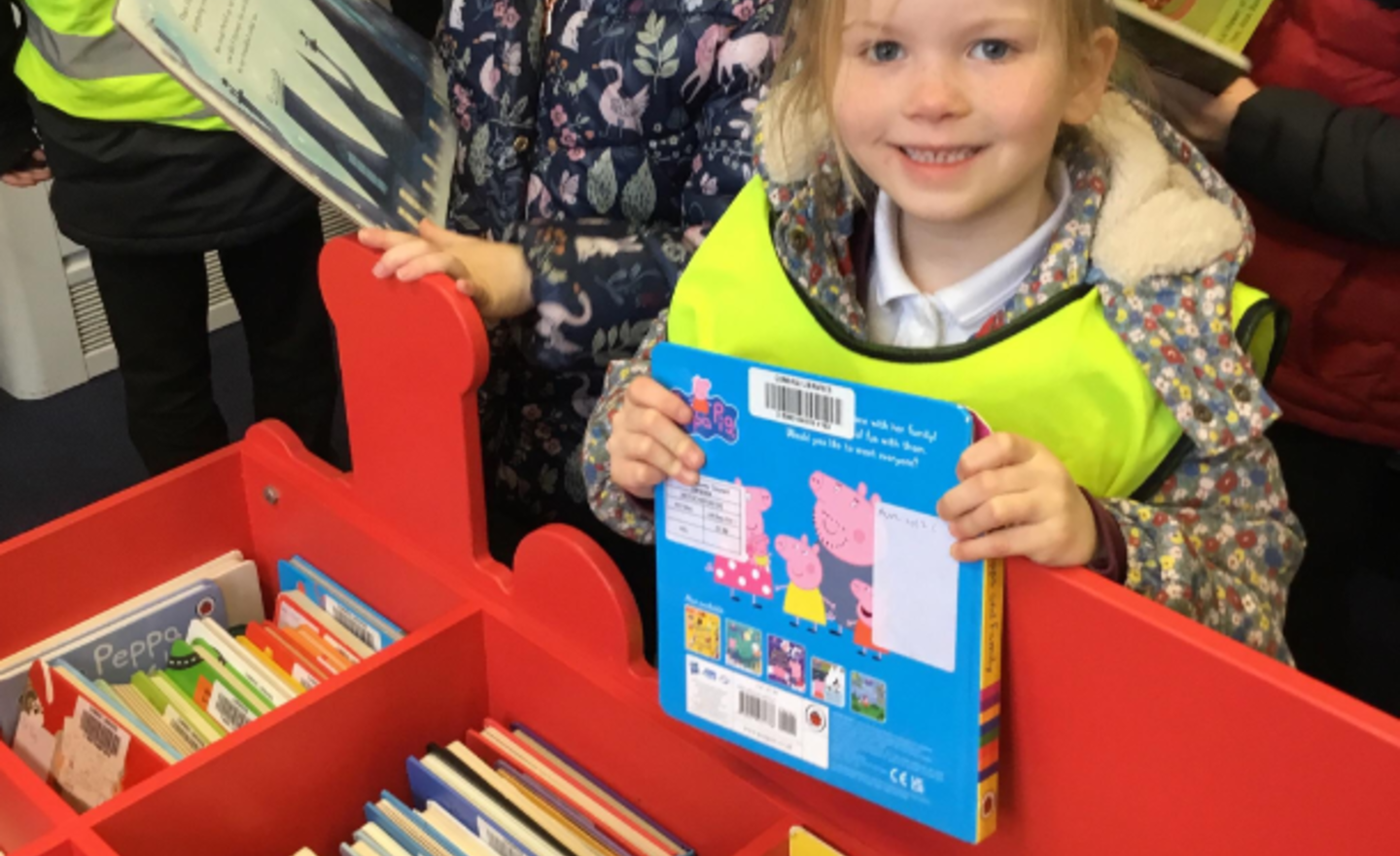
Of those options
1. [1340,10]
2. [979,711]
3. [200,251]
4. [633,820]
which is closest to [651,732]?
[633,820]

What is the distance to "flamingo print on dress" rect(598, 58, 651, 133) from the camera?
3.17ft

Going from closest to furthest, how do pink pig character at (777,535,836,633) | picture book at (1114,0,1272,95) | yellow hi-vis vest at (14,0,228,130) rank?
pink pig character at (777,535,836,633), picture book at (1114,0,1272,95), yellow hi-vis vest at (14,0,228,130)

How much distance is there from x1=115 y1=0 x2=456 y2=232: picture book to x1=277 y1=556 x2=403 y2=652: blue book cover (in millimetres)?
327

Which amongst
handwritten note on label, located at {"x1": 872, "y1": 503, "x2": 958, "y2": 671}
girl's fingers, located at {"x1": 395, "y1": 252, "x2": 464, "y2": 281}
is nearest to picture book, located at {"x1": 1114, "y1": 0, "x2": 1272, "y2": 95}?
handwritten note on label, located at {"x1": 872, "y1": 503, "x2": 958, "y2": 671}

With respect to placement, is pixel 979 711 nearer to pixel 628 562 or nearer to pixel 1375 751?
pixel 1375 751

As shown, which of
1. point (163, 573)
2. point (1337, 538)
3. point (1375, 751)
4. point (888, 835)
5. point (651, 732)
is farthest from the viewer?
point (163, 573)

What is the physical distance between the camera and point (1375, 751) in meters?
0.54

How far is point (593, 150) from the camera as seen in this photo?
1010 mm

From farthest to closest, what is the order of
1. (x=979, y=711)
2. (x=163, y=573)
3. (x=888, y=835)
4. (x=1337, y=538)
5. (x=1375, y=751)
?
(x=163, y=573) → (x=1337, y=538) → (x=888, y=835) → (x=979, y=711) → (x=1375, y=751)

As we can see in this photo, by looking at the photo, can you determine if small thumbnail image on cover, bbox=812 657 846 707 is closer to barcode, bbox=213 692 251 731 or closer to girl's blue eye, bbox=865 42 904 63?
girl's blue eye, bbox=865 42 904 63

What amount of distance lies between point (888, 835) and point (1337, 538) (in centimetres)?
55

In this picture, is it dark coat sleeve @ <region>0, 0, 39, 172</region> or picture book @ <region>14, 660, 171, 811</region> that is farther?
dark coat sleeve @ <region>0, 0, 39, 172</region>

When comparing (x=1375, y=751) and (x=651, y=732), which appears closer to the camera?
(x=1375, y=751)

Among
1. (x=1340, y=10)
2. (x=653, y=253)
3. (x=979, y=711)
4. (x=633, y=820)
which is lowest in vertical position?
(x=633, y=820)
